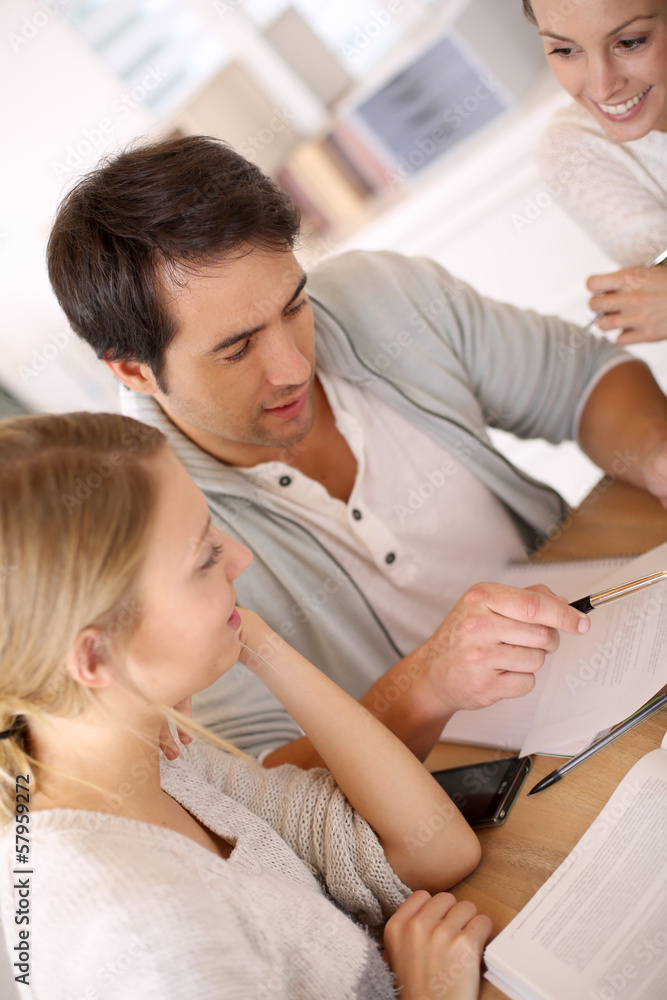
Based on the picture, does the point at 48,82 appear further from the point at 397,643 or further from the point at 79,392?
the point at 397,643

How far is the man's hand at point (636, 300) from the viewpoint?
3.68 ft

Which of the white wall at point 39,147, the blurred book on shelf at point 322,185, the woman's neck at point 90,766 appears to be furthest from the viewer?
the blurred book on shelf at point 322,185

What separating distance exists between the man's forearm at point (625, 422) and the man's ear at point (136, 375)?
2.32 feet

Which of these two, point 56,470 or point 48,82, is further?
point 48,82

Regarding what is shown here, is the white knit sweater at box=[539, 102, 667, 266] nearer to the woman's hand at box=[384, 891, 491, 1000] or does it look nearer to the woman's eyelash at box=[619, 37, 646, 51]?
the woman's eyelash at box=[619, 37, 646, 51]

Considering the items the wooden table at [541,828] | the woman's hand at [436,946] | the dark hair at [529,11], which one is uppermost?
the dark hair at [529,11]

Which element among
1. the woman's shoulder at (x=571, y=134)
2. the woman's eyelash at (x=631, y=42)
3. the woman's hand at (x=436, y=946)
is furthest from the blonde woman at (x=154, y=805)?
the woman's shoulder at (x=571, y=134)

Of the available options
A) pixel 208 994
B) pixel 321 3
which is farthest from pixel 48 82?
pixel 208 994

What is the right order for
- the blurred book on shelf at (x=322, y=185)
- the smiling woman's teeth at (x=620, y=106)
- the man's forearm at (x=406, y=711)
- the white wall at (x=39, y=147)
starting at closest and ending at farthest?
1. the man's forearm at (x=406, y=711)
2. the smiling woman's teeth at (x=620, y=106)
3. the white wall at (x=39, y=147)
4. the blurred book on shelf at (x=322, y=185)

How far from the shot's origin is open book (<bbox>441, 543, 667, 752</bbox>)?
2.57ft

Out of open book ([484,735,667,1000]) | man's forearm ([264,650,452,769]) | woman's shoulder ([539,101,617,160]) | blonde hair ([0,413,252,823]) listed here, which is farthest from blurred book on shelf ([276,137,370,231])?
open book ([484,735,667,1000])

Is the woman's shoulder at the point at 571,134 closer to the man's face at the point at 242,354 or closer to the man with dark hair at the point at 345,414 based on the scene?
the man with dark hair at the point at 345,414

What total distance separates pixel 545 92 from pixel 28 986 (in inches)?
99.9

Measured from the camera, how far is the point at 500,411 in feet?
4.52
